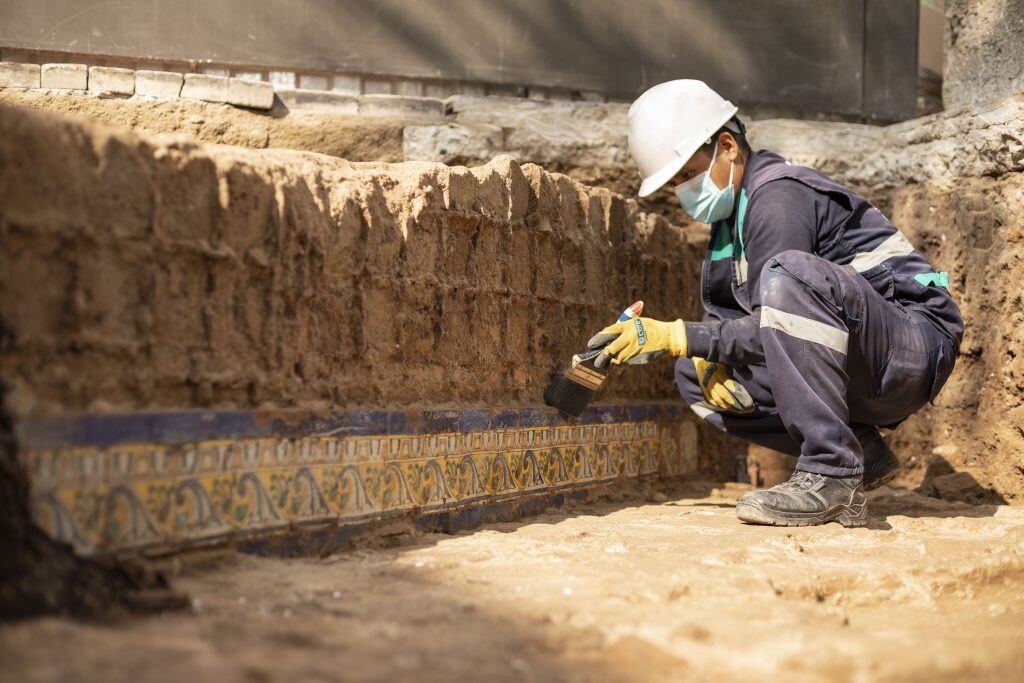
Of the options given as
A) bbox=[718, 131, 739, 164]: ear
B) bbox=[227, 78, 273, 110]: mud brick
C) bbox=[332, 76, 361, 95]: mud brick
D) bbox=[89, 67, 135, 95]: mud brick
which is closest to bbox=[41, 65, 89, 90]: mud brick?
bbox=[89, 67, 135, 95]: mud brick

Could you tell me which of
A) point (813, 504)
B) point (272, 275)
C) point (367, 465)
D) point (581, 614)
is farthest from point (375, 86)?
point (581, 614)

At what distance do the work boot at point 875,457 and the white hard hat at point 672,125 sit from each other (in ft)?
3.94

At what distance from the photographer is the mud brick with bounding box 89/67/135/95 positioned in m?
3.79

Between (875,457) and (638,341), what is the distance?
1.08 metres

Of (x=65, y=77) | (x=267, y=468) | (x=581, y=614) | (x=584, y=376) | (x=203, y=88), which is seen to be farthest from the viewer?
(x=203, y=88)

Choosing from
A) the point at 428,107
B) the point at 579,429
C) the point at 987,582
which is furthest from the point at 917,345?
the point at 428,107

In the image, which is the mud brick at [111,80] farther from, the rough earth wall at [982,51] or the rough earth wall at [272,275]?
the rough earth wall at [982,51]

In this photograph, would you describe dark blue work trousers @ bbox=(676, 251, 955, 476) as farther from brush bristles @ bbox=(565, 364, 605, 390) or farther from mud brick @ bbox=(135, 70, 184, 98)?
mud brick @ bbox=(135, 70, 184, 98)

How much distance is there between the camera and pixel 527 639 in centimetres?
179

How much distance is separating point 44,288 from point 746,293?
2385mm

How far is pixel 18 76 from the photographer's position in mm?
3734

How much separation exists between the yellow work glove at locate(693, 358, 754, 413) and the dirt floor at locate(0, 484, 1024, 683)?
27.0 inches

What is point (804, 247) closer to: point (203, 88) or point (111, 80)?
point (203, 88)

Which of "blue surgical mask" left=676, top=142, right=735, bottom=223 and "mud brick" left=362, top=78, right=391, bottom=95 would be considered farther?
"mud brick" left=362, top=78, right=391, bottom=95
